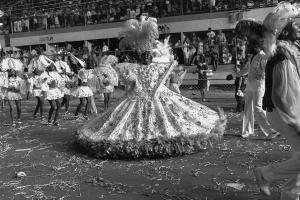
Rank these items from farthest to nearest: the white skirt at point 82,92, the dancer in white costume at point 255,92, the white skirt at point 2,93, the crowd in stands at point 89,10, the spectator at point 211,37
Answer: the crowd in stands at point 89,10 < the spectator at point 211,37 < the white skirt at point 2,93 < the white skirt at point 82,92 < the dancer in white costume at point 255,92

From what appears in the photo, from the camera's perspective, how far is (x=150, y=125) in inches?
281

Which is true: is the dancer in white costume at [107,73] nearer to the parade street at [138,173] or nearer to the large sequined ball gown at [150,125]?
the parade street at [138,173]

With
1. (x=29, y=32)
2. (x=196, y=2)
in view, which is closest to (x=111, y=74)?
(x=196, y=2)

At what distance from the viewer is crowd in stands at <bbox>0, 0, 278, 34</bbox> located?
821 inches

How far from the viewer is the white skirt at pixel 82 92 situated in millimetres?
11703

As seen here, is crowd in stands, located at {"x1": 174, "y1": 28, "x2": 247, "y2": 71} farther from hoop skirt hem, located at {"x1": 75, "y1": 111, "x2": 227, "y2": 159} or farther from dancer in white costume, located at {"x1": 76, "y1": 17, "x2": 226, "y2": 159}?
hoop skirt hem, located at {"x1": 75, "y1": 111, "x2": 227, "y2": 159}

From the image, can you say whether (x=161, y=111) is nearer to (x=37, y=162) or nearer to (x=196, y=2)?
(x=37, y=162)

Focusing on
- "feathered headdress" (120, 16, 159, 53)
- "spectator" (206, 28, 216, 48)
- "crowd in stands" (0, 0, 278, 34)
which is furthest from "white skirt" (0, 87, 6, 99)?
"crowd in stands" (0, 0, 278, 34)

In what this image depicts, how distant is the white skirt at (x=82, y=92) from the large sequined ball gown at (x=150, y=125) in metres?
3.77

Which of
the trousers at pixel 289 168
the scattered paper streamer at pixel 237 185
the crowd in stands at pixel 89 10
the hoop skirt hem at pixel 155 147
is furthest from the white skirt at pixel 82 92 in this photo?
the crowd in stands at pixel 89 10

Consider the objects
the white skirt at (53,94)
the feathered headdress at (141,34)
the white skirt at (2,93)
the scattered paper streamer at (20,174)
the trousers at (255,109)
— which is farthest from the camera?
the white skirt at (2,93)

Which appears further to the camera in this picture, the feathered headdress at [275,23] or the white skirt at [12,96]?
the white skirt at [12,96]

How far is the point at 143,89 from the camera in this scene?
25.1 ft

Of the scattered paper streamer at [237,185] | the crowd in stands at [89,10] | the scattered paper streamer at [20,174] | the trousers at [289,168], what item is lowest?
the scattered paper streamer at [20,174]
